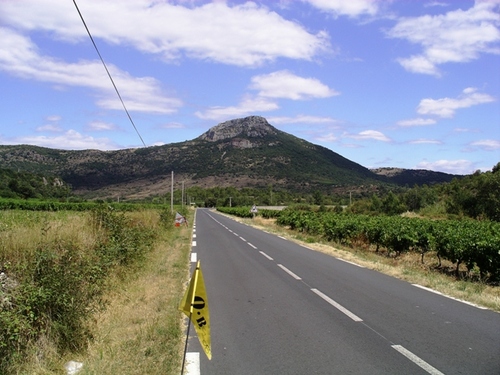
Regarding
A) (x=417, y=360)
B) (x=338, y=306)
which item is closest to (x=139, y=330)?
(x=338, y=306)

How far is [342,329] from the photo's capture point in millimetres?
6457

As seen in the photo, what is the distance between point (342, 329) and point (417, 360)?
1.50m

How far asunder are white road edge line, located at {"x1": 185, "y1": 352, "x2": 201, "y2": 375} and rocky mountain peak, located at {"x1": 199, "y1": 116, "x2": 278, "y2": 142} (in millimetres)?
147777

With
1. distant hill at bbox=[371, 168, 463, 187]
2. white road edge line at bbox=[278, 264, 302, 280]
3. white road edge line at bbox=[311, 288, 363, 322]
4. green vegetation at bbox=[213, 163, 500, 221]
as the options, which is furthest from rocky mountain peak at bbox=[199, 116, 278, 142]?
white road edge line at bbox=[311, 288, 363, 322]

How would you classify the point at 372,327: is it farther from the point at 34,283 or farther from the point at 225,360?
the point at 34,283

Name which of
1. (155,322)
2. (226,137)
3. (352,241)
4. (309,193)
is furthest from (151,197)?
(155,322)

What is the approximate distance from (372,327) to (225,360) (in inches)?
102

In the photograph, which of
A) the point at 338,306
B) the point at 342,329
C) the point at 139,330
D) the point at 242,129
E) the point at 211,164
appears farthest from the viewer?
the point at 242,129

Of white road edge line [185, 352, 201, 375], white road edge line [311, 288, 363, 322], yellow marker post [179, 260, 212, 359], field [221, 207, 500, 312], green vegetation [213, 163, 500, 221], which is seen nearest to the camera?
yellow marker post [179, 260, 212, 359]

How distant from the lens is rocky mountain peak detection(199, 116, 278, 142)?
156 meters

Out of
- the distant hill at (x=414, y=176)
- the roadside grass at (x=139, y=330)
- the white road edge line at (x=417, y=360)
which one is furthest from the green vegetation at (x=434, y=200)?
the white road edge line at (x=417, y=360)

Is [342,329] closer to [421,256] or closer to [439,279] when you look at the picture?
[439,279]

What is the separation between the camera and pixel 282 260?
49.9 ft

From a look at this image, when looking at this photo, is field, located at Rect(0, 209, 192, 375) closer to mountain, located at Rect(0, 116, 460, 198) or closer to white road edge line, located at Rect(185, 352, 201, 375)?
white road edge line, located at Rect(185, 352, 201, 375)
